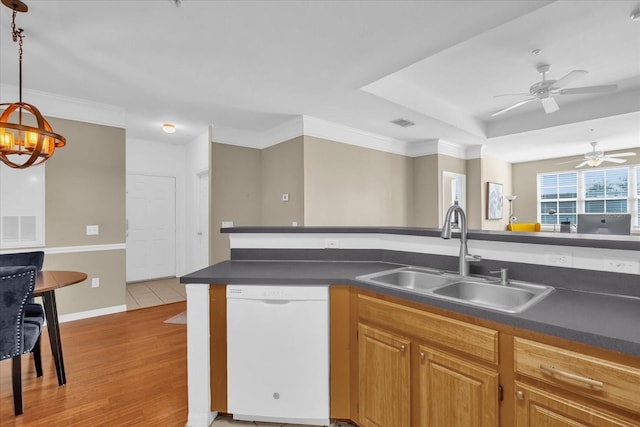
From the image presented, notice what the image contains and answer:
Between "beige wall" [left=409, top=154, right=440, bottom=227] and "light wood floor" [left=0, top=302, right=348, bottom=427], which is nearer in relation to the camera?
"light wood floor" [left=0, top=302, right=348, bottom=427]

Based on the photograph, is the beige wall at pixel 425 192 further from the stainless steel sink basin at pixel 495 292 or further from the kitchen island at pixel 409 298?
the stainless steel sink basin at pixel 495 292

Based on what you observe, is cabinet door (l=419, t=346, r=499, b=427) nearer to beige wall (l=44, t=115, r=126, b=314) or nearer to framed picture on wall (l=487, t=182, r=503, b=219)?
beige wall (l=44, t=115, r=126, b=314)

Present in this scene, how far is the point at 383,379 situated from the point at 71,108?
4.44 metres

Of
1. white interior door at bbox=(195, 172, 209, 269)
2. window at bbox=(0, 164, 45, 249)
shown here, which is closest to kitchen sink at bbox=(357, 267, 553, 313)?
window at bbox=(0, 164, 45, 249)

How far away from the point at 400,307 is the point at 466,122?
424 centimetres

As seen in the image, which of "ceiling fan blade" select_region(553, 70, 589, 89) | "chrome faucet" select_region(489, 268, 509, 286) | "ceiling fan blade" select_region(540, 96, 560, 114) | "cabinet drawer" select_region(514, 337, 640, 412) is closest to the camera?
"cabinet drawer" select_region(514, 337, 640, 412)

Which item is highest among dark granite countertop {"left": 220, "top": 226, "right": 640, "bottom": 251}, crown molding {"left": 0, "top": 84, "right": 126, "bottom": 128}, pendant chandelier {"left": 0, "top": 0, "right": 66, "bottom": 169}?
crown molding {"left": 0, "top": 84, "right": 126, "bottom": 128}

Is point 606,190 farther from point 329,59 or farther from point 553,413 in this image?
point 553,413

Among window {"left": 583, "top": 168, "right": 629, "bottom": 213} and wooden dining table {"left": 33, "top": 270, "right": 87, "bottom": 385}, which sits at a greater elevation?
window {"left": 583, "top": 168, "right": 629, "bottom": 213}

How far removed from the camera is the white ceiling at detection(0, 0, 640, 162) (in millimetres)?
2115

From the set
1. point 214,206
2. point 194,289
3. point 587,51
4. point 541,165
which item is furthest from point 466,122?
point 194,289

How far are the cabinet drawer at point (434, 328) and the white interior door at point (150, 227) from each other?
533 cm

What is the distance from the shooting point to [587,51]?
2840 millimetres

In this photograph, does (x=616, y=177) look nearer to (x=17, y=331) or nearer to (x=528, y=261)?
(x=528, y=261)
